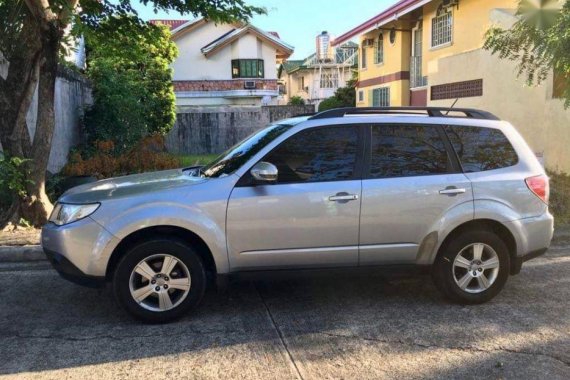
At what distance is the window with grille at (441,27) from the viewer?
20.0 meters

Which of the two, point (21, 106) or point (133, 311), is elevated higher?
point (21, 106)

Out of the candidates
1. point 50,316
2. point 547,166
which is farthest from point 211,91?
point 50,316

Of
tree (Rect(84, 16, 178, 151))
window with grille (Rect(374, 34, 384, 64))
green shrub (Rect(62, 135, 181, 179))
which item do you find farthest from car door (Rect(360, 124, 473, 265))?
window with grille (Rect(374, 34, 384, 64))

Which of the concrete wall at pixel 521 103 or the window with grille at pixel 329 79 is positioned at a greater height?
the window with grille at pixel 329 79

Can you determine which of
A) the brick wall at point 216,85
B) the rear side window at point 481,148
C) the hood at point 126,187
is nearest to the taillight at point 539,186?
the rear side window at point 481,148

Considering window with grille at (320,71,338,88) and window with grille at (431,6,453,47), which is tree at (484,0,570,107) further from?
window with grille at (320,71,338,88)

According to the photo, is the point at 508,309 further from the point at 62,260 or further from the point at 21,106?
the point at 21,106

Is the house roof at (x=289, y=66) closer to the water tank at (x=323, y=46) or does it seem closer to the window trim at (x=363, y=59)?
the water tank at (x=323, y=46)

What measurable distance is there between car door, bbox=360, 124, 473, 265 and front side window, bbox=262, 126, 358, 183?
0.58 ft

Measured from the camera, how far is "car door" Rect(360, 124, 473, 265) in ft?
15.4

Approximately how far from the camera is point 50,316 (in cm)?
481

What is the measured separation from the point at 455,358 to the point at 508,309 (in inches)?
49.8

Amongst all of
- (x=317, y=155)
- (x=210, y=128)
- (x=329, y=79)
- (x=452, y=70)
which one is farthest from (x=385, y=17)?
(x=329, y=79)

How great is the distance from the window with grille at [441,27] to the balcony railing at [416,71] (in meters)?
1.76
